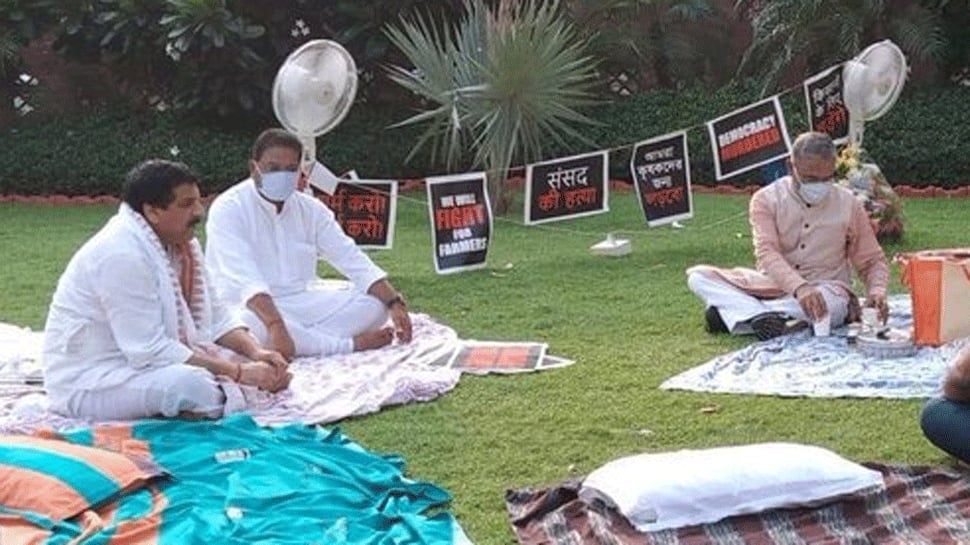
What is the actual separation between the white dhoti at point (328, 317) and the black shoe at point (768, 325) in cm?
160

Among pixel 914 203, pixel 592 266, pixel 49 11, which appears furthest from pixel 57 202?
pixel 914 203

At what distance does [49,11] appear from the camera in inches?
519

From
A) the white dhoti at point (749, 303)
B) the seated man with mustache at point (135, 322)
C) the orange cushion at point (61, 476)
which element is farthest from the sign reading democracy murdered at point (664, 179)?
the orange cushion at point (61, 476)

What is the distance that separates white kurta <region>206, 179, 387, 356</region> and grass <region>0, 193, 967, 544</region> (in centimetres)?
58

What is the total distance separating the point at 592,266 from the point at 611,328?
1902mm

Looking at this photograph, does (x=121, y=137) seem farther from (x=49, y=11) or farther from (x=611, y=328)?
(x=611, y=328)

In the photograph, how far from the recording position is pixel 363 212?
8.06 metres

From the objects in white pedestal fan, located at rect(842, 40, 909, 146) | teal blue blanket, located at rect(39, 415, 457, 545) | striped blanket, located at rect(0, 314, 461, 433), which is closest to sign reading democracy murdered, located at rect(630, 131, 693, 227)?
white pedestal fan, located at rect(842, 40, 909, 146)

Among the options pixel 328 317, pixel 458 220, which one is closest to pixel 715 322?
pixel 328 317

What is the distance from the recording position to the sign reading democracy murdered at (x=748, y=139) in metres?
8.56

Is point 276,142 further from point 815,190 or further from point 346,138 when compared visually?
point 346,138

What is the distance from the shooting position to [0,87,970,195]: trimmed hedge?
485 inches

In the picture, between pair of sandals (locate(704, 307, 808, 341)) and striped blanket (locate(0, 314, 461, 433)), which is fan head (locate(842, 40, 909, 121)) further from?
striped blanket (locate(0, 314, 461, 433))

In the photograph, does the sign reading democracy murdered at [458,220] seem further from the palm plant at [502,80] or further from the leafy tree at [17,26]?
the leafy tree at [17,26]
